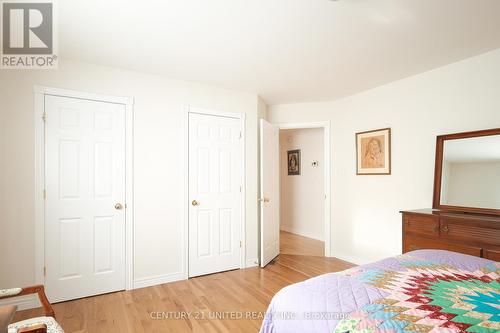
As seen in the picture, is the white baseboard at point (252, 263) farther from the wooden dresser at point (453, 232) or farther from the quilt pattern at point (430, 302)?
the quilt pattern at point (430, 302)

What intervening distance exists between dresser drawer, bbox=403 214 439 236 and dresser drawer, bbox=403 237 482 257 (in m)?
0.07

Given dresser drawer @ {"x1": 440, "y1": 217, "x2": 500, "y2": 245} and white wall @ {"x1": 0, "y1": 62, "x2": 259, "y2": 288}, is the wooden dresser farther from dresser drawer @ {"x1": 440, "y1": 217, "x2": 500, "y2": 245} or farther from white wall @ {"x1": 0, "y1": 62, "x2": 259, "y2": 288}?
white wall @ {"x1": 0, "y1": 62, "x2": 259, "y2": 288}

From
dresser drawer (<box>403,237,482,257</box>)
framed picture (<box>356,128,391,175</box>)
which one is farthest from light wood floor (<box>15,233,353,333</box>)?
framed picture (<box>356,128,391,175</box>)

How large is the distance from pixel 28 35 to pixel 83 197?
1.50 meters

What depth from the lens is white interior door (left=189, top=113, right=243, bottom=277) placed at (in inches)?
127

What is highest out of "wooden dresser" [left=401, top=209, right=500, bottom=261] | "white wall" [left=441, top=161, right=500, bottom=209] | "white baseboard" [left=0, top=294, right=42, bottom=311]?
"white wall" [left=441, top=161, right=500, bottom=209]

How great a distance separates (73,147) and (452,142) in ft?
12.8

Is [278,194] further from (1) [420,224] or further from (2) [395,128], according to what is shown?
(1) [420,224]

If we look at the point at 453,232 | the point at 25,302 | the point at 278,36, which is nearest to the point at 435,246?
the point at 453,232

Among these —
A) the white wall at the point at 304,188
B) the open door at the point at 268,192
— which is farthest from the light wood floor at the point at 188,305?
the white wall at the point at 304,188

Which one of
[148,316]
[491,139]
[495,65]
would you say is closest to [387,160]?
[491,139]

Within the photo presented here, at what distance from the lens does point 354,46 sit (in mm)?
2328

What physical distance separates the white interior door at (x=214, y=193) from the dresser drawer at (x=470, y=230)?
2278 mm

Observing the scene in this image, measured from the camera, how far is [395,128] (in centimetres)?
324
